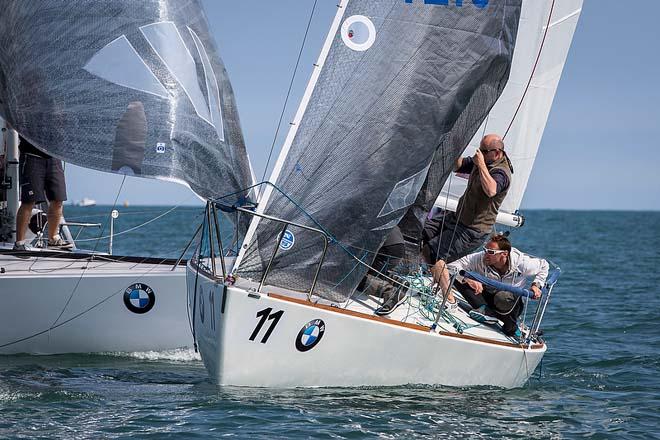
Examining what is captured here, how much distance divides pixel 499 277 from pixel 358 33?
2379 mm

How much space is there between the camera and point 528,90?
1033cm

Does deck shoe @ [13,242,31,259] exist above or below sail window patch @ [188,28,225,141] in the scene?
below

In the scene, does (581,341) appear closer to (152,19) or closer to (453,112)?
(453,112)

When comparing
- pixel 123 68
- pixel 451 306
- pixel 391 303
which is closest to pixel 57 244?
pixel 123 68

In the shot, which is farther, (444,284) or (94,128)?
(94,128)

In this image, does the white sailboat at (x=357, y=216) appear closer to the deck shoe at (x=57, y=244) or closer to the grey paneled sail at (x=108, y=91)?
the grey paneled sail at (x=108, y=91)

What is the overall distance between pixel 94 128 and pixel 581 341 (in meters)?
6.05

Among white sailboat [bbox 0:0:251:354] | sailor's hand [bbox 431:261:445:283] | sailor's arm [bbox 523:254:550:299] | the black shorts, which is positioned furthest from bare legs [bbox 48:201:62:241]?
sailor's arm [bbox 523:254:550:299]

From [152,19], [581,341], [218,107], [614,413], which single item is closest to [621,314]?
[581,341]

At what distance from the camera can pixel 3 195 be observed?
10.8 m

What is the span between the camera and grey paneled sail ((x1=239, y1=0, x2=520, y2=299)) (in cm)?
739

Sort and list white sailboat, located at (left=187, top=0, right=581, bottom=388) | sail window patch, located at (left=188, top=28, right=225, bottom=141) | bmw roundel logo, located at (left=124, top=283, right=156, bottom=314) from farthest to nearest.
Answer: bmw roundel logo, located at (left=124, top=283, right=156, bottom=314), sail window patch, located at (left=188, top=28, right=225, bottom=141), white sailboat, located at (left=187, top=0, right=581, bottom=388)

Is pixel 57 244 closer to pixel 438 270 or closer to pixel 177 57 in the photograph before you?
pixel 177 57

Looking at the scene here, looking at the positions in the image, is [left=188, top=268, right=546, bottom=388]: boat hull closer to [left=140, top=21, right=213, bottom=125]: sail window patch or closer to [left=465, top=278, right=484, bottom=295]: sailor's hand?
[left=465, top=278, right=484, bottom=295]: sailor's hand
